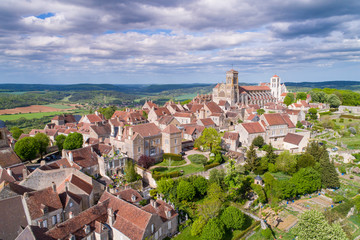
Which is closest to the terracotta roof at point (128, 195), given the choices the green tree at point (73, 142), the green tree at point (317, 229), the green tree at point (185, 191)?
the green tree at point (185, 191)

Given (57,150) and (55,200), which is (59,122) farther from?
(55,200)

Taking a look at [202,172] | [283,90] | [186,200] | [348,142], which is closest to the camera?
[186,200]

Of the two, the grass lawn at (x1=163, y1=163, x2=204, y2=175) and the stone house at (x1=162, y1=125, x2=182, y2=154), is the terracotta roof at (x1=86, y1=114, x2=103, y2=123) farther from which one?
the grass lawn at (x1=163, y1=163, x2=204, y2=175)

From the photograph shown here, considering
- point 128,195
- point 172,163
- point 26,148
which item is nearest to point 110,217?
point 128,195

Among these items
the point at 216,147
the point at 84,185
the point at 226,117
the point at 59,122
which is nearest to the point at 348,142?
the point at 226,117

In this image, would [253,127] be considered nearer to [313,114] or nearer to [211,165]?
[211,165]

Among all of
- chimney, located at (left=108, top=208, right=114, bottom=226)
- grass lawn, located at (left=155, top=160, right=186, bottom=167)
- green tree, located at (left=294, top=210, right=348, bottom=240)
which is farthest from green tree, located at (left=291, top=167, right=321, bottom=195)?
chimney, located at (left=108, top=208, right=114, bottom=226)
